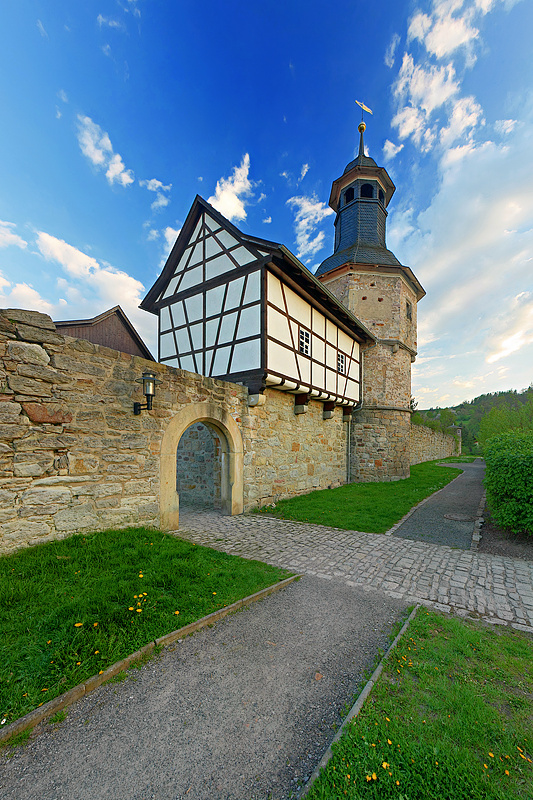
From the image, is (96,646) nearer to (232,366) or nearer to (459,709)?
(459,709)

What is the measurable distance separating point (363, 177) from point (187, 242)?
10924 millimetres

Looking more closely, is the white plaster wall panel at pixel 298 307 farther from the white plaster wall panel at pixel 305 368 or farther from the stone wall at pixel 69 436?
the stone wall at pixel 69 436

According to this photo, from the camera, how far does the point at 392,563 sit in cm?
500

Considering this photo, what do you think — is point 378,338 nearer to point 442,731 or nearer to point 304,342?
point 304,342

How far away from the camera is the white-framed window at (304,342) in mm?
10039

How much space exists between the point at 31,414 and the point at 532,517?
8.21 meters

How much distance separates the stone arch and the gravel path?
3419 millimetres

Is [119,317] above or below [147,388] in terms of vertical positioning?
above

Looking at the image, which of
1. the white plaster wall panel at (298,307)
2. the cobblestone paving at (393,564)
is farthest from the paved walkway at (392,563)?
the white plaster wall panel at (298,307)

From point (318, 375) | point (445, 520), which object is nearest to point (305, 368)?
point (318, 375)

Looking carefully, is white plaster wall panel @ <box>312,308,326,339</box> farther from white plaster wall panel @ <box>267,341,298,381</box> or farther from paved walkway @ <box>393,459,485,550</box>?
paved walkway @ <box>393,459,485,550</box>

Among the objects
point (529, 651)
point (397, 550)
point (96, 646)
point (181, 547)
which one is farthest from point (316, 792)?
point (397, 550)

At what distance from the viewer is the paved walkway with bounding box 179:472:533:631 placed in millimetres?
3871

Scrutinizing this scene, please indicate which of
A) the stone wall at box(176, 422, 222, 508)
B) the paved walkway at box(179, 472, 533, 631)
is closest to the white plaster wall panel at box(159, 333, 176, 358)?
the stone wall at box(176, 422, 222, 508)
